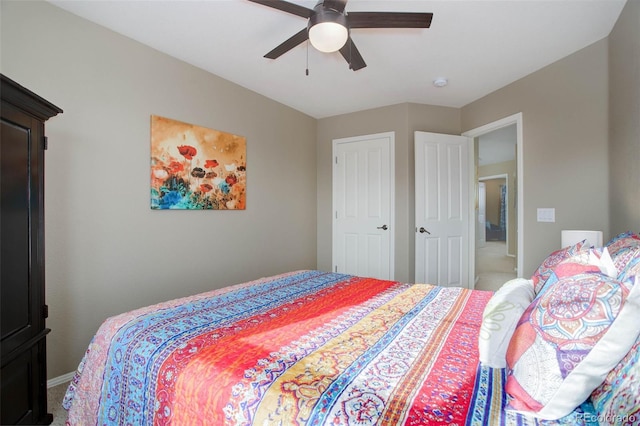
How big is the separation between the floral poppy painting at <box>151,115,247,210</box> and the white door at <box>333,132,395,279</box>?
1.47 metres

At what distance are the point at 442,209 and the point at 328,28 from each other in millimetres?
2713

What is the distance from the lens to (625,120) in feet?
6.56

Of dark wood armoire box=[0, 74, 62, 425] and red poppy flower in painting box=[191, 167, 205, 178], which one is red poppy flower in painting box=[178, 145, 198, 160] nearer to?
red poppy flower in painting box=[191, 167, 205, 178]

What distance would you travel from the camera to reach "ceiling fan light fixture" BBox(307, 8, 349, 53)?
165cm

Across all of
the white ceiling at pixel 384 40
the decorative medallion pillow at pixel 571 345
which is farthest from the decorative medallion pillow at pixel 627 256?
the white ceiling at pixel 384 40

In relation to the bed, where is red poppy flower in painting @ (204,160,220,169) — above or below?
above

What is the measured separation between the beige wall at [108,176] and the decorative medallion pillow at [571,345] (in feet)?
8.27

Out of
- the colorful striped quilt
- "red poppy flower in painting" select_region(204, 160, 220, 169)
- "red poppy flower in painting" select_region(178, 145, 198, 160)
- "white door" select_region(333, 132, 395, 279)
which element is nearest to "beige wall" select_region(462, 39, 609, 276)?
"white door" select_region(333, 132, 395, 279)

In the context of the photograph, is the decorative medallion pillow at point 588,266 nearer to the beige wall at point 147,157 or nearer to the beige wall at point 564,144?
the beige wall at point 147,157

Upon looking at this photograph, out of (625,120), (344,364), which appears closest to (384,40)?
(625,120)

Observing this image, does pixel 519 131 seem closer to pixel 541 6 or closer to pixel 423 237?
pixel 541 6

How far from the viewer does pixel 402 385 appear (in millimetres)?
871

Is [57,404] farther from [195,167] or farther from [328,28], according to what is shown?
[328,28]

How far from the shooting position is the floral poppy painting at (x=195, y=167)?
2527 millimetres
